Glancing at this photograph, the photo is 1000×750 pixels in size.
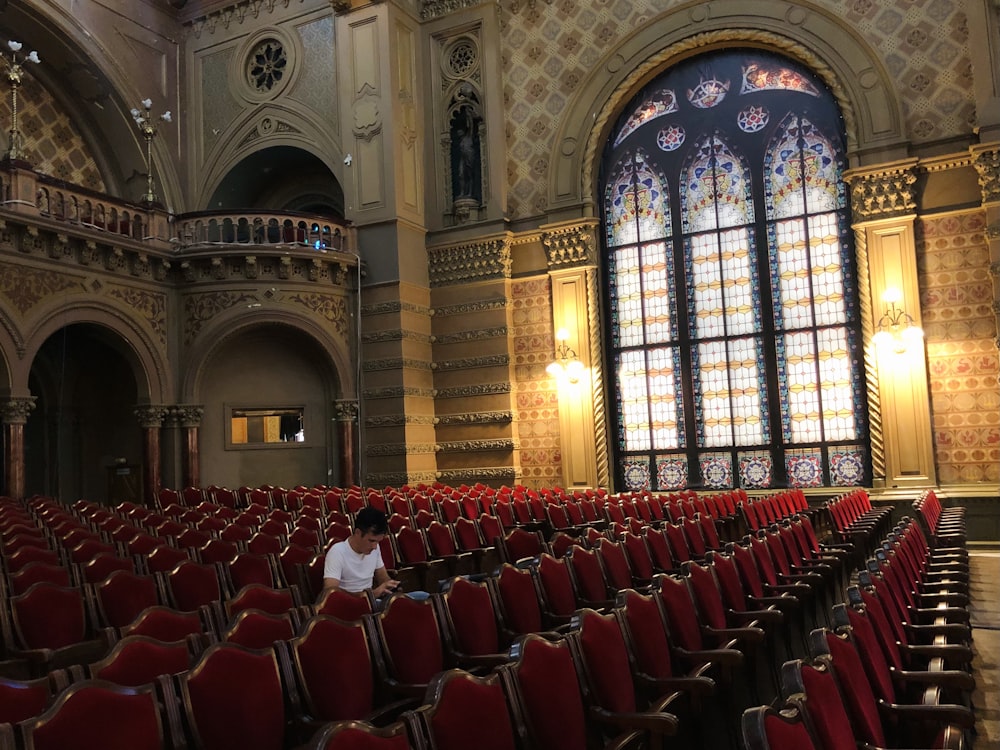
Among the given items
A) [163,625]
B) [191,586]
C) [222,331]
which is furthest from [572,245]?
[163,625]

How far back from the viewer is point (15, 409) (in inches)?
458

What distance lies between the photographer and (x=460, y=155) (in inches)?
627

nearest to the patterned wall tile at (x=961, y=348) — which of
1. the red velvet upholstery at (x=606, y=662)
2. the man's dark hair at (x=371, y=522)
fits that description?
the man's dark hair at (x=371, y=522)

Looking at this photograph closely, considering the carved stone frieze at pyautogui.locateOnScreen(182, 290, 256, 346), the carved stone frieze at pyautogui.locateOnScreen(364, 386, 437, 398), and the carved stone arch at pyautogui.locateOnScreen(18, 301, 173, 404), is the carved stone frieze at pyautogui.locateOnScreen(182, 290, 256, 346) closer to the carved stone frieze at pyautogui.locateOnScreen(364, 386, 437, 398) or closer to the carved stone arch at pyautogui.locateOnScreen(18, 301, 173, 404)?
the carved stone arch at pyautogui.locateOnScreen(18, 301, 173, 404)

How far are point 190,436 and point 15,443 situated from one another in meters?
2.76

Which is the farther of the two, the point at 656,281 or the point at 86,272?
the point at 656,281

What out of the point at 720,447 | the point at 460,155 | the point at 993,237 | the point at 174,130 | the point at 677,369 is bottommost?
the point at 720,447

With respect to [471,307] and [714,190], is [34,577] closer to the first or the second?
[471,307]

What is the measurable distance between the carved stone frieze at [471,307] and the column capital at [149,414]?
16.6 feet

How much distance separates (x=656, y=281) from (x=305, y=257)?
19.7ft

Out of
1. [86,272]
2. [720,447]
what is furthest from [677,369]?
[86,272]

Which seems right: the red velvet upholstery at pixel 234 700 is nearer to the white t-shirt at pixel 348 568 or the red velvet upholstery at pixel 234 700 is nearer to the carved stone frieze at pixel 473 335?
the white t-shirt at pixel 348 568

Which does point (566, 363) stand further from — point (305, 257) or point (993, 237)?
point (993, 237)

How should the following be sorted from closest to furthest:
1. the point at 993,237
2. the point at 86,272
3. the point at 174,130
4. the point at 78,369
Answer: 1. the point at 993,237
2. the point at 86,272
3. the point at 78,369
4. the point at 174,130
